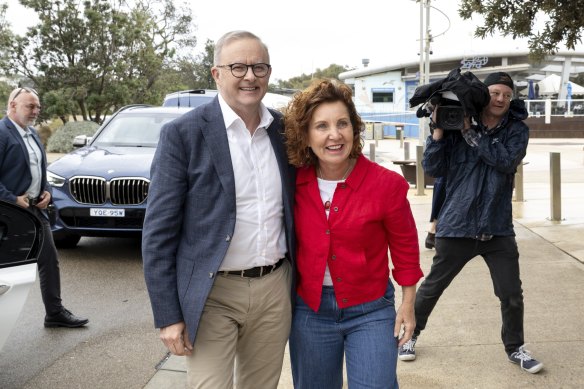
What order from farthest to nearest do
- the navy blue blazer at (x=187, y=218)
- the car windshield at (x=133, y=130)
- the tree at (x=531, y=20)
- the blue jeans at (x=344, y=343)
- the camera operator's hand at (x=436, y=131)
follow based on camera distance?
the car windshield at (x=133, y=130)
the tree at (x=531, y=20)
the camera operator's hand at (x=436, y=131)
the blue jeans at (x=344, y=343)
the navy blue blazer at (x=187, y=218)

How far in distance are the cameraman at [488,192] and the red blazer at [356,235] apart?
1281 mm

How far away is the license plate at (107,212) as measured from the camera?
713 centimetres

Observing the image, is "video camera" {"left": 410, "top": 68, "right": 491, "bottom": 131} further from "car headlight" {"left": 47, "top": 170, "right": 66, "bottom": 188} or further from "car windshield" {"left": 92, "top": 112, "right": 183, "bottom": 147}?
"car windshield" {"left": 92, "top": 112, "right": 183, "bottom": 147}

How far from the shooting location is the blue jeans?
2518 mm

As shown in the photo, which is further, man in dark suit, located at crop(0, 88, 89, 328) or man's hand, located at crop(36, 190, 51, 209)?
man's hand, located at crop(36, 190, 51, 209)

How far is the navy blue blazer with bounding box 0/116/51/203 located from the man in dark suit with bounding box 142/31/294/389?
10.4 feet

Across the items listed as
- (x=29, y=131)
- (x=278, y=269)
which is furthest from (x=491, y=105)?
(x=29, y=131)

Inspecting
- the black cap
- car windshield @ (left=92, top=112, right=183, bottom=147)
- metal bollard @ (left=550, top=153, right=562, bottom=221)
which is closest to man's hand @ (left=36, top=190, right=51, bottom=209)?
car windshield @ (left=92, top=112, right=183, bottom=147)

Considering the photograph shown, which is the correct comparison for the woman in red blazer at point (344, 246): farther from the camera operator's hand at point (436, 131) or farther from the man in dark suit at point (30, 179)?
the man in dark suit at point (30, 179)

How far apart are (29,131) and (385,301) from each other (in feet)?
12.8

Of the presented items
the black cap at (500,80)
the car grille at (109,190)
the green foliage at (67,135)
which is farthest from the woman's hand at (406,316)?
the green foliage at (67,135)

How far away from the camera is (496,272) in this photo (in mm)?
3941

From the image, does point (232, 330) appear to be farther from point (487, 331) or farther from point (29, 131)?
point (29, 131)

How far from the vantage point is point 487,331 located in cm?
476
